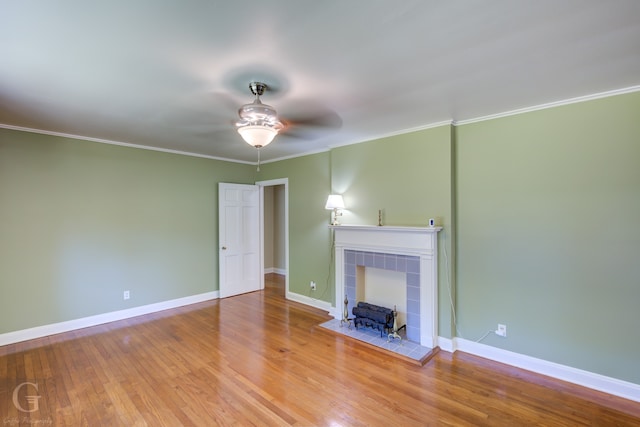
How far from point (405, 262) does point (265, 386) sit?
78.4 inches

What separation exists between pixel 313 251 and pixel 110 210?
299 centimetres

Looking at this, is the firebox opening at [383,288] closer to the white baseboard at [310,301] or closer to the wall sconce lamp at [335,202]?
the white baseboard at [310,301]

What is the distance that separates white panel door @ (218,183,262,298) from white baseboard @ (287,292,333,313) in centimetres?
96

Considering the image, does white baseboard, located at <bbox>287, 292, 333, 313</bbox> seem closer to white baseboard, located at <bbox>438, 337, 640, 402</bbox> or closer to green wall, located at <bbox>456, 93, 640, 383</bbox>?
white baseboard, located at <bbox>438, 337, 640, 402</bbox>

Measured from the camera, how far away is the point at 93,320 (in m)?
3.98

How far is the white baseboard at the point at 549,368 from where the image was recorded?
2455mm

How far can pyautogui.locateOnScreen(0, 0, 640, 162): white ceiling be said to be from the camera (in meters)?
1.50

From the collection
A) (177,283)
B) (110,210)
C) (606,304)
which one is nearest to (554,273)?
(606,304)

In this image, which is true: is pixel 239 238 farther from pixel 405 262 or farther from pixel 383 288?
pixel 405 262

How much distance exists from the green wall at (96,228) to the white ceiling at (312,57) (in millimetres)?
812

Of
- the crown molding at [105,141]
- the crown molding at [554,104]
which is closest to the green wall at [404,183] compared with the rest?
the crown molding at [554,104]

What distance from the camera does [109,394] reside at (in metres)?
2.49

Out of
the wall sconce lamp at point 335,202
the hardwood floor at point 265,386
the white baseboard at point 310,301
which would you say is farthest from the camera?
the white baseboard at point 310,301

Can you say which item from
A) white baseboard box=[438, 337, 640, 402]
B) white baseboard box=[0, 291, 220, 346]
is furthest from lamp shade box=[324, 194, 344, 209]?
white baseboard box=[0, 291, 220, 346]
